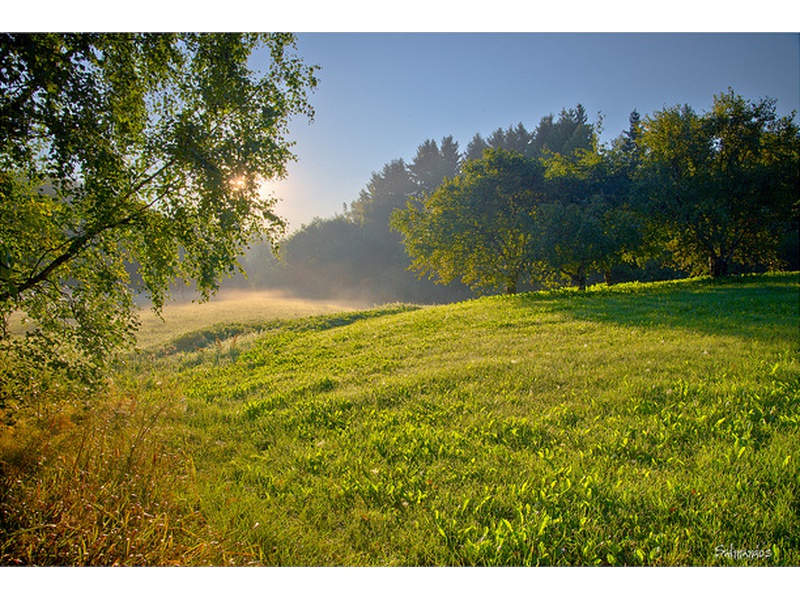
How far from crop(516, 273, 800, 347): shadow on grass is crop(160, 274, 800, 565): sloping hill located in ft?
0.70

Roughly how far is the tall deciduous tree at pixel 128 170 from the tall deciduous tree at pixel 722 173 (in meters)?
22.0

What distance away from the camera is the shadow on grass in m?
9.58

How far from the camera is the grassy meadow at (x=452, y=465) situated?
10.5ft

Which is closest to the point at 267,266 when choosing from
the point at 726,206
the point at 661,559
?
the point at 726,206

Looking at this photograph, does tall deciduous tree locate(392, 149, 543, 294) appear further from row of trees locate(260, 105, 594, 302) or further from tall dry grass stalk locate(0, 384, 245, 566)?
row of trees locate(260, 105, 594, 302)

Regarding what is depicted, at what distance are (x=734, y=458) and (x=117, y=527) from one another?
580cm

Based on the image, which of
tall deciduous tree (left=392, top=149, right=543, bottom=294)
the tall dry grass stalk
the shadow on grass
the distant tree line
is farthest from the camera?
tall deciduous tree (left=392, top=149, right=543, bottom=294)

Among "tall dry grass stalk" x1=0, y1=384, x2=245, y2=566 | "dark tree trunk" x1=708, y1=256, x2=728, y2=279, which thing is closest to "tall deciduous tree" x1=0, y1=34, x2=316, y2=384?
"tall dry grass stalk" x1=0, y1=384, x2=245, y2=566

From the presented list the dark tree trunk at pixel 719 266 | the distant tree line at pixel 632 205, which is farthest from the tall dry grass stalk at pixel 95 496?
the dark tree trunk at pixel 719 266

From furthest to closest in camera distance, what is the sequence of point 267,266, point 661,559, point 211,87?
point 267,266, point 211,87, point 661,559

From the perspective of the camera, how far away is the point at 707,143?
22.0 metres

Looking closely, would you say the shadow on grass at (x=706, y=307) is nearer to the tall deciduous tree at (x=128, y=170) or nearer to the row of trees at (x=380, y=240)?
the tall deciduous tree at (x=128, y=170)
